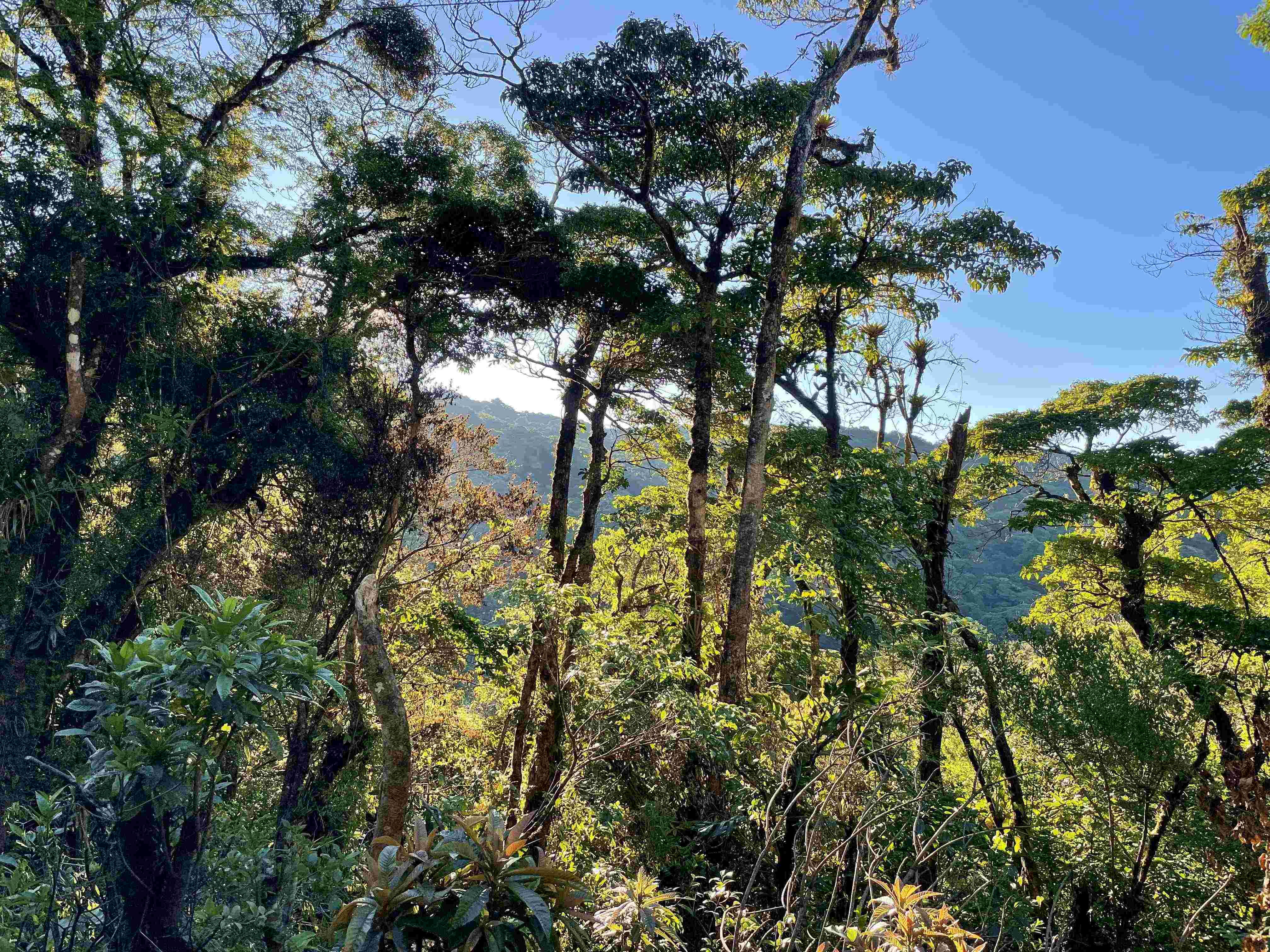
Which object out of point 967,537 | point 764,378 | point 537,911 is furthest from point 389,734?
point 967,537

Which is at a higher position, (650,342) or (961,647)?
(650,342)

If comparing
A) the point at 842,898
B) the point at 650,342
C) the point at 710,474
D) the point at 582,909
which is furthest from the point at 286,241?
the point at 842,898

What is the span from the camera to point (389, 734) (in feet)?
7.39

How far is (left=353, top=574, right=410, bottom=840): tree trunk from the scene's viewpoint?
88.9 inches

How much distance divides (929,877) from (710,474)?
574cm

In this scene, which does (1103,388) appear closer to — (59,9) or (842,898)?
(842,898)

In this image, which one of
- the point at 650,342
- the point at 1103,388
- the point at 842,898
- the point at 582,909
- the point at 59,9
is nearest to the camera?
the point at 582,909

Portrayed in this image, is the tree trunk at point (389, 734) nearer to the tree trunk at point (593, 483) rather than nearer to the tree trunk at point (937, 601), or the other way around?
the tree trunk at point (937, 601)

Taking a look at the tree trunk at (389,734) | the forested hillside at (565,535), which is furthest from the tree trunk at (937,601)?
the tree trunk at (389,734)

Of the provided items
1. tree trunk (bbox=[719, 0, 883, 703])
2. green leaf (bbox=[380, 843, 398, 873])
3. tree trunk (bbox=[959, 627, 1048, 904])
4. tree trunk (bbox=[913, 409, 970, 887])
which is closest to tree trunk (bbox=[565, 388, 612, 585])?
tree trunk (bbox=[719, 0, 883, 703])

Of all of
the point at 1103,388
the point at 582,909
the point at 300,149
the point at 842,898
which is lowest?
the point at 842,898

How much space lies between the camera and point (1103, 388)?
12.9m

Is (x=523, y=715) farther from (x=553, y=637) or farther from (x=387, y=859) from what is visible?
(x=387, y=859)

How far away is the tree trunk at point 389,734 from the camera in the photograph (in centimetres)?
226
